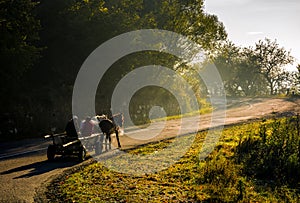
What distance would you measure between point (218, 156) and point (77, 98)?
19.0 metres

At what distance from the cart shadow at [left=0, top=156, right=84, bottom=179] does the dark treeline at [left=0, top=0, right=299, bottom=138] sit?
9307 millimetres

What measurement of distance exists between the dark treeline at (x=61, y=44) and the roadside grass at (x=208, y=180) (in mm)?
12590

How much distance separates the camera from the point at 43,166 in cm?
1099

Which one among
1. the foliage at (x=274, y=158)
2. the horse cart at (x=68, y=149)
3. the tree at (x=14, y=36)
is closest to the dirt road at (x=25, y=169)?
the horse cart at (x=68, y=149)

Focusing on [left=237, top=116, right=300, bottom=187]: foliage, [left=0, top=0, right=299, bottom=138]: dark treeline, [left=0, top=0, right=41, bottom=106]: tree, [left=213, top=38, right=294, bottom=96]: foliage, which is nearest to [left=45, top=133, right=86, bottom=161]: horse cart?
[left=237, top=116, right=300, bottom=187]: foliage

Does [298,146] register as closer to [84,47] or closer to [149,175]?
[149,175]

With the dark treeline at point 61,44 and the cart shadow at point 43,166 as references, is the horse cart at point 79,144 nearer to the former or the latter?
the cart shadow at point 43,166

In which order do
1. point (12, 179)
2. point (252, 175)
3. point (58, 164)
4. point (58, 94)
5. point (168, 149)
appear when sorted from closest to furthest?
point (12, 179)
point (252, 175)
point (58, 164)
point (168, 149)
point (58, 94)

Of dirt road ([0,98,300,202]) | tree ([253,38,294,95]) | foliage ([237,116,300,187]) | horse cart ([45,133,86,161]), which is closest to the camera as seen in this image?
dirt road ([0,98,300,202])

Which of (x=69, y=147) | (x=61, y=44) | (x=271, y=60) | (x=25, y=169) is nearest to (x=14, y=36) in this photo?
(x=61, y=44)

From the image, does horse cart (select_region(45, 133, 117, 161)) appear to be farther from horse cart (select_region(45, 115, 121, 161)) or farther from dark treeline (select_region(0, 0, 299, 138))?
dark treeline (select_region(0, 0, 299, 138))

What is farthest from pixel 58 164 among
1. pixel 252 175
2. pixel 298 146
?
pixel 298 146

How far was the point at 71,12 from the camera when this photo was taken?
28391 mm

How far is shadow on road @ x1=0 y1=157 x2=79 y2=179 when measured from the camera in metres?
10.1
